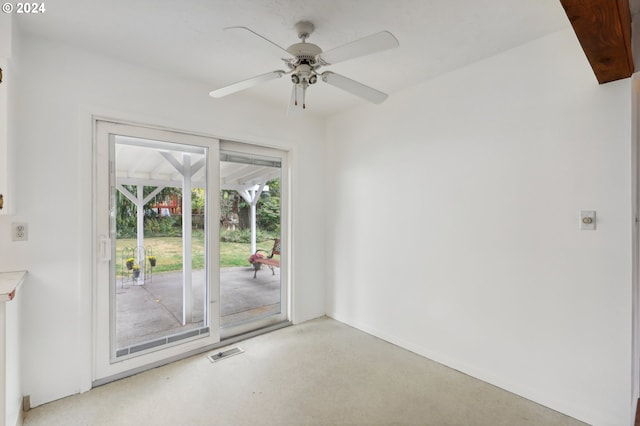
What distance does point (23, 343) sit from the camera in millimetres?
2059

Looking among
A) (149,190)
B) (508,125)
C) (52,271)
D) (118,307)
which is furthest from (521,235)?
(52,271)

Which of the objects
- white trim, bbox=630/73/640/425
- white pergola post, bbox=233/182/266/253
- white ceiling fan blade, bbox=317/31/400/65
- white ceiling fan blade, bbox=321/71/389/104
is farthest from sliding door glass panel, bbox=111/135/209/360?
white trim, bbox=630/73/640/425

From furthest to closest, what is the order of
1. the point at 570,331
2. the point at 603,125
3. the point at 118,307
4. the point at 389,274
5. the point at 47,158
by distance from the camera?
the point at 389,274, the point at 118,307, the point at 47,158, the point at 570,331, the point at 603,125

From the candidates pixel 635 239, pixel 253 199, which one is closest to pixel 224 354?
pixel 253 199

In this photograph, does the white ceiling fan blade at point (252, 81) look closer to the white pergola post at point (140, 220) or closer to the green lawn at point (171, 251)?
the white pergola post at point (140, 220)

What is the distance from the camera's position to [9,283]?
170 cm

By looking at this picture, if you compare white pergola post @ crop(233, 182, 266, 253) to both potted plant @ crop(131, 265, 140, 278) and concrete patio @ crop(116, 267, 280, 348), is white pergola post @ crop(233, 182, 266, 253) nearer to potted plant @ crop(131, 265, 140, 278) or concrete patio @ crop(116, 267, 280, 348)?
concrete patio @ crop(116, 267, 280, 348)

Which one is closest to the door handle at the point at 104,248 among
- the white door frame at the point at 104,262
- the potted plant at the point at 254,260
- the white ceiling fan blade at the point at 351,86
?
the white door frame at the point at 104,262

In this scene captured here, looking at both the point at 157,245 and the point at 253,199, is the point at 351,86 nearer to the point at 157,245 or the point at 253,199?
the point at 253,199

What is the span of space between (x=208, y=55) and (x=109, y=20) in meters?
0.64

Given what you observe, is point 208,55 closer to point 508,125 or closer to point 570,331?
point 508,125

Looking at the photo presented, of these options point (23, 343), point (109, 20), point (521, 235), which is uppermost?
point (109, 20)

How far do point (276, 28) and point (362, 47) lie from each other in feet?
2.51

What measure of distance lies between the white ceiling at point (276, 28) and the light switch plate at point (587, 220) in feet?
4.05
